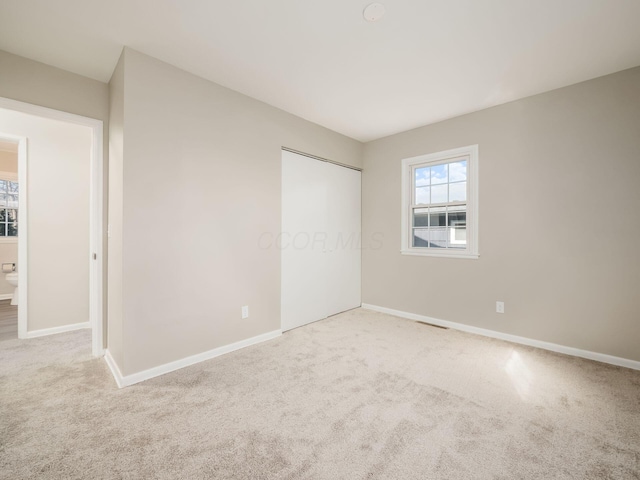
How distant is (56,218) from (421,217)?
464cm

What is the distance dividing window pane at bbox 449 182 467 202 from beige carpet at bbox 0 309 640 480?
1.81m

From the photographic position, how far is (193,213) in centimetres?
256

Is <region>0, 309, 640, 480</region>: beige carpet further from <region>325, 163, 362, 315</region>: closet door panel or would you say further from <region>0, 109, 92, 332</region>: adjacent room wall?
<region>325, 163, 362, 315</region>: closet door panel

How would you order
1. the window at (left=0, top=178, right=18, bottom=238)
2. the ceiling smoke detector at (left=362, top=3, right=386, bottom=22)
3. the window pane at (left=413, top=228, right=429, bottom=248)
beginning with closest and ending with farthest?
the ceiling smoke detector at (left=362, top=3, right=386, bottom=22)
the window pane at (left=413, top=228, right=429, bottom=248)
the window at (left=0, top=178, right=18, bottom=238)

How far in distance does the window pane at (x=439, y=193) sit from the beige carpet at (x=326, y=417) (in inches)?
74.8

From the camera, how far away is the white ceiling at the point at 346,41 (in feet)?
6.00

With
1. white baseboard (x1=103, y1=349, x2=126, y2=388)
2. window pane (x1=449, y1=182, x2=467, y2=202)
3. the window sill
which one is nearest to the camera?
white baseboard (x1=103, y1=349, x2=126, y2=388)

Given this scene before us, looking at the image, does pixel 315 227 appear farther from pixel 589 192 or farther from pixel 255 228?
pixel 589 192

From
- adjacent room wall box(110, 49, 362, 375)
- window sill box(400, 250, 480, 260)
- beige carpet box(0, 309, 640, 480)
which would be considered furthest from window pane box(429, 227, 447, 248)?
adjacent room wall box(110, 49, 362, 375)

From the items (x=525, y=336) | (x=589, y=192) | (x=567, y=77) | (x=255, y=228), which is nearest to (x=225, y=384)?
(x=255, y=228)

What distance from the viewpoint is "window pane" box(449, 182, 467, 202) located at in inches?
139

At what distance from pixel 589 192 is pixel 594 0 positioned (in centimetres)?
162

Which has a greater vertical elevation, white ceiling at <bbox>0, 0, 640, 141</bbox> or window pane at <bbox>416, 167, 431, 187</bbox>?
white ceiling at <bbox>0, 0, 640, 141</bbox>

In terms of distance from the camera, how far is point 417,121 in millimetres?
3641
